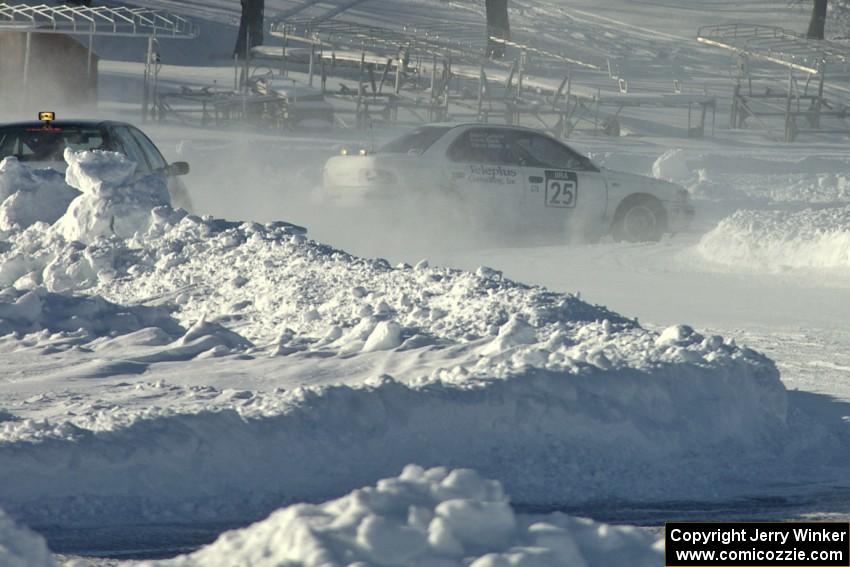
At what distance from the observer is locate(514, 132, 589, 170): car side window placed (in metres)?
17.1

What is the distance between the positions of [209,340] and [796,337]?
4259 millimetres

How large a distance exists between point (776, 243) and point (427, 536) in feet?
42.1

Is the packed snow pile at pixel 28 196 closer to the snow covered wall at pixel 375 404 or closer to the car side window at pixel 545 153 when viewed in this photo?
the snow covered wall at pixel 375 404

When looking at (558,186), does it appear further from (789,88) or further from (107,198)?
(789,88)

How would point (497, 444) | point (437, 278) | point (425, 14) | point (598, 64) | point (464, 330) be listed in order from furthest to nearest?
point (425, 14) < point (598, 64) < point (437, 278) < point (464, 330) < point (497, 444)

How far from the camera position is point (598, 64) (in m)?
47.1

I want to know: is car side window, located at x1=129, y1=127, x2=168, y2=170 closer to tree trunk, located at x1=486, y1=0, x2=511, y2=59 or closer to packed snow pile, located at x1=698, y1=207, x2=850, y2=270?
packed snow pile, located at x1=698, y1=207, x2=850, y2=270

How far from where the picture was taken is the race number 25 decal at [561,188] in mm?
17172

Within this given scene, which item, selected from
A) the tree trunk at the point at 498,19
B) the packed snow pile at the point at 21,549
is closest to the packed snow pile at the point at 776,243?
the packed snow pile at the point at 21,549

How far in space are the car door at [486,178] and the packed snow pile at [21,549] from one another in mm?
12137

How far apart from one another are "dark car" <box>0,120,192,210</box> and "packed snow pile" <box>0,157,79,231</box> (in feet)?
3.13

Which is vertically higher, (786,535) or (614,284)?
(786,535)

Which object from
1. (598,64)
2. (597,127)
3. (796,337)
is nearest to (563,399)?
(796,337)

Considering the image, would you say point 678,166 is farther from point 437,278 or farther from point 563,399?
point 563,399
